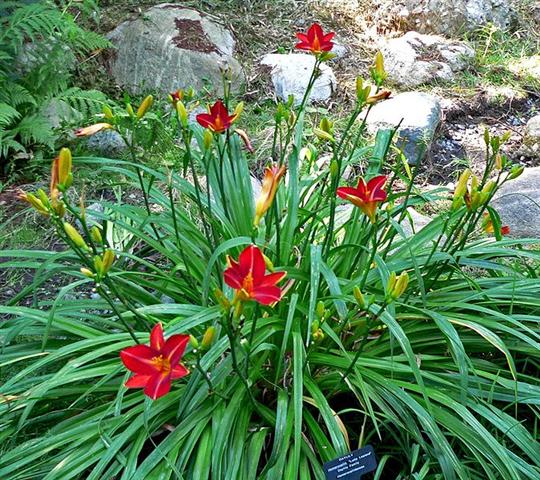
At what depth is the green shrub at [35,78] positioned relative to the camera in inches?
120

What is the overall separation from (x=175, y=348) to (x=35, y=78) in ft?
8.21

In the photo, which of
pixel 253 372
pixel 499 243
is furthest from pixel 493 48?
pixel 253 372

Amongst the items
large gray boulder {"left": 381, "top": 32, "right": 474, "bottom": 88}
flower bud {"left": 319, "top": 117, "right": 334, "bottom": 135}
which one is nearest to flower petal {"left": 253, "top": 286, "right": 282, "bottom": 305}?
flower bud {"left": 319, "top": 117, "right": 334, "bottom": 135}

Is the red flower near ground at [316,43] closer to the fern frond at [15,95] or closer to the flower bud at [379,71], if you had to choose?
the flower bud at [379,71]

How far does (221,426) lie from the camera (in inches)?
60.7

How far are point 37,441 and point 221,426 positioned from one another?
44 centimetres

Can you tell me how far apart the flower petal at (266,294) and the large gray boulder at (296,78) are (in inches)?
114

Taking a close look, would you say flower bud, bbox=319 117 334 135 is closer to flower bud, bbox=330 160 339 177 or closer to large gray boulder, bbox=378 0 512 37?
flower bud, bbox=330 160 339 177

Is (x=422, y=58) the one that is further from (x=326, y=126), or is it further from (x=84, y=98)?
(x=326, y=126)

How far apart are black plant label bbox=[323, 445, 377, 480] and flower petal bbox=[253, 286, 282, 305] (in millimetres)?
504

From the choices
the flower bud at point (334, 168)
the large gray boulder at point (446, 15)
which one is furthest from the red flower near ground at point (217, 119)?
the large gray boulder at point (446, 15)

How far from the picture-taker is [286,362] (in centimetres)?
178

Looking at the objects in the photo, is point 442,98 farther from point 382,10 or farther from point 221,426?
point 221,426

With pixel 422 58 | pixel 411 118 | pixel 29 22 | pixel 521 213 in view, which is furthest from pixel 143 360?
pixel 422 58
